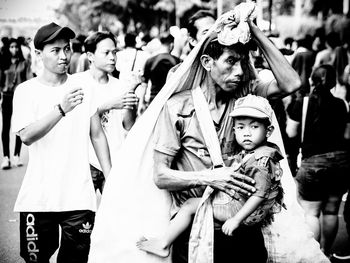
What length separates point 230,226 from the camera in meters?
2.82

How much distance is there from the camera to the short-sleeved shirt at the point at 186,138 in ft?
9.75

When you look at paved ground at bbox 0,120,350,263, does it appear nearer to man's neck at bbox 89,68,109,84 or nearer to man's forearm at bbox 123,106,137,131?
man's forearm at bbox 123,106,137,131

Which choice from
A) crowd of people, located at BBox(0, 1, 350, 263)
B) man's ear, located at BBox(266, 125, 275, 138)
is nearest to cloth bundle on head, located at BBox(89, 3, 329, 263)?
crowd of people, located at BBox(0, 1, 350, 263)

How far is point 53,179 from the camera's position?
394cm

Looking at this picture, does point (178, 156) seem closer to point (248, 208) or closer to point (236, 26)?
point (248, 208)

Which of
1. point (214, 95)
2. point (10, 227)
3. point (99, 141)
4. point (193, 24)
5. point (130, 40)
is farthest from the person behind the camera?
point (130, 40)

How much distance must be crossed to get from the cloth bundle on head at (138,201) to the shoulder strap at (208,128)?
173mm

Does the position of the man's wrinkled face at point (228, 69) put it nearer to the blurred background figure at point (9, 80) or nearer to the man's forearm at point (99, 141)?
the man's forearm at point (99, 141)

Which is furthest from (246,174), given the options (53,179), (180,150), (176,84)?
(53,179)

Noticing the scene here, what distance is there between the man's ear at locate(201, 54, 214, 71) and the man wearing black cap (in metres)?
1.12

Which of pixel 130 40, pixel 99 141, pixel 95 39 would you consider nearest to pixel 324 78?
pixel 95 39

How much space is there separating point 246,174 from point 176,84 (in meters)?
0.64

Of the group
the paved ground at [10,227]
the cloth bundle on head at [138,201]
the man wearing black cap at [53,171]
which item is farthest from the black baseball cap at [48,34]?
the paved ground at [10,227]

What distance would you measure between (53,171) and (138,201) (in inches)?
40.8
